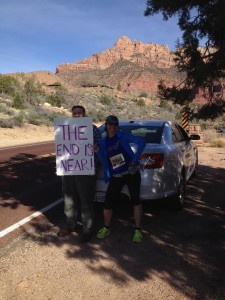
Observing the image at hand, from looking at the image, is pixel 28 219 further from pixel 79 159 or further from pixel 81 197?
pixel 79 159

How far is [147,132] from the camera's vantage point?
6.93 meters

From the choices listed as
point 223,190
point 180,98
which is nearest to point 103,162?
point 180,98

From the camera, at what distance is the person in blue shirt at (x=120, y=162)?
5.40 metres

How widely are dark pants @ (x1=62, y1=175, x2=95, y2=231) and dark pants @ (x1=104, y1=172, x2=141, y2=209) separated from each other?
0.87 ft

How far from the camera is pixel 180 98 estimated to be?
7453mm

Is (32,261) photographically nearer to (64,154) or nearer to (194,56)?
(64,154)

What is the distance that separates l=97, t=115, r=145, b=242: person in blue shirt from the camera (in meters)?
5.40

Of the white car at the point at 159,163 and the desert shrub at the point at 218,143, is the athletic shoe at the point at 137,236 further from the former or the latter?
the desert shrub at the point at 218,143

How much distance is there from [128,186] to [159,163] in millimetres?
723

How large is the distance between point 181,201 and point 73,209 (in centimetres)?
213

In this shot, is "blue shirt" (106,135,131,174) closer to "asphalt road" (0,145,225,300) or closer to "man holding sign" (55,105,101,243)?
"man holding sign" (55,105,101,243)

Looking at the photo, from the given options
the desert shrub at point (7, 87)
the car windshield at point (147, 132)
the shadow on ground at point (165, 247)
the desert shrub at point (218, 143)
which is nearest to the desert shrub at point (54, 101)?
the desert shrub at point (7, 87)

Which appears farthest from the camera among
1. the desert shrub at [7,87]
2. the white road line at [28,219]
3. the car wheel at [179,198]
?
the desert shrub at [7,87]

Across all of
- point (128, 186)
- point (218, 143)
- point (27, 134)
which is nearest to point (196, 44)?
point (128, 186)
